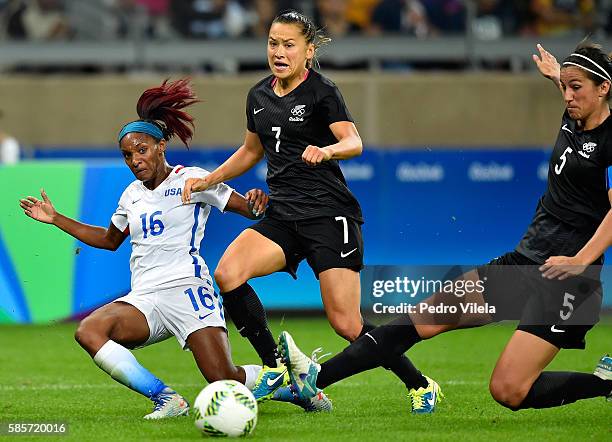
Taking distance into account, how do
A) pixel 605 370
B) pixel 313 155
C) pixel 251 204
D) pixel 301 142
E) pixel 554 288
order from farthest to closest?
pixel 251 204
pixel 301 142
pixel 605 370
pixel 554 288
pixel 313 155

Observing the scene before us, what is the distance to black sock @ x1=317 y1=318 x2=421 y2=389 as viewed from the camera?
6590 millimetres

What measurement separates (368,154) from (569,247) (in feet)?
18.4

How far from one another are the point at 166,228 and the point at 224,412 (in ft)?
4.51

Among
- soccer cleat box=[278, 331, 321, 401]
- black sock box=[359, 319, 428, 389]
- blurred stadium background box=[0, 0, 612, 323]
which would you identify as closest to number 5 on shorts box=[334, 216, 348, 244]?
black sock box=[359, 319, 428, 389]

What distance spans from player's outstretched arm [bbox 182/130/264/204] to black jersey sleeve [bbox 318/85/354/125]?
552 millimetres

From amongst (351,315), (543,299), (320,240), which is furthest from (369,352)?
(543,299)

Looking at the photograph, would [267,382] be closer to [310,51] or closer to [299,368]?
[299,368]

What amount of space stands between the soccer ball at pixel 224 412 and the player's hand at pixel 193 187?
131cm

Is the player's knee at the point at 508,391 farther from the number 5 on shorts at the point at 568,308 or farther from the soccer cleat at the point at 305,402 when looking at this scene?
the soccer cleat at the point at 305,402

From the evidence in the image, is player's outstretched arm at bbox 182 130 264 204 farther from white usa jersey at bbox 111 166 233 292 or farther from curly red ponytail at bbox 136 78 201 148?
curly red ponytail at bbox 136 78 201 148

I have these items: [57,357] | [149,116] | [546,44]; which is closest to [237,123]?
[546,44]

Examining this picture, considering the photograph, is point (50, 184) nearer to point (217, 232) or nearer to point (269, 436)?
point (217, 232)

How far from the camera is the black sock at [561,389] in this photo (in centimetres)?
638

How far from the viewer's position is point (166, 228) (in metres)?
6.96
